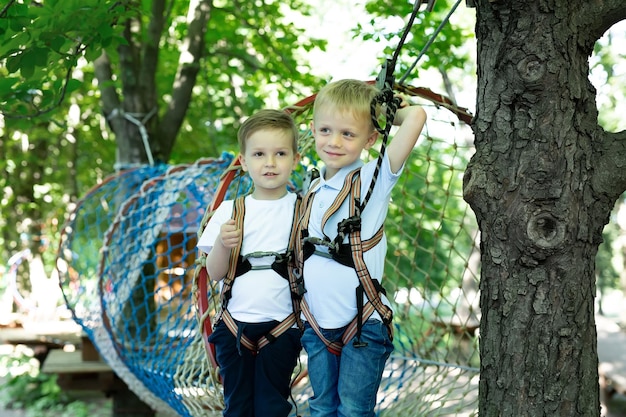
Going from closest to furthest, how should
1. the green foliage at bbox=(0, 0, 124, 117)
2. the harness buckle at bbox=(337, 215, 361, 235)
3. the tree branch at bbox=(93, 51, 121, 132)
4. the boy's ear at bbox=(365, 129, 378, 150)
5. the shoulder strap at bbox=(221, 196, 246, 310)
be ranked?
the harness buckle at bbox=(337, 215, 361, 235) < the boy's ear at bbox=(365, 129, 378, 150) < the shoulder strap at bbox=(221, 196, 246, 310) < the green foliage at bbox=(0, 0, 124, 117) < the tree branch at bbox=(93, 51, 121, 132)

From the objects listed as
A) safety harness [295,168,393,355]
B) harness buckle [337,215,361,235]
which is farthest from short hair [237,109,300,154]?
harness buckle [337,215,361,235]

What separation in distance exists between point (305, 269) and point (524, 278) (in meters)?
0.59

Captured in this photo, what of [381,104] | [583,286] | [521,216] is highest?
[381,104]

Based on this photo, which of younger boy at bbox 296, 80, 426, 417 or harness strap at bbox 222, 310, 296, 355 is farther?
harness strap at bbox 222, 310, 296, 355

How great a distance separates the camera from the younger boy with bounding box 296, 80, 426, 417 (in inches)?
74.6

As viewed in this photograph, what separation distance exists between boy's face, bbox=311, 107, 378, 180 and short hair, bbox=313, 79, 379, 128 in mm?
13

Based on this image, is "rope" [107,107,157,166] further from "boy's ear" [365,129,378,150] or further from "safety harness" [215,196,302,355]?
"boy's ear" [365,129,378,150]

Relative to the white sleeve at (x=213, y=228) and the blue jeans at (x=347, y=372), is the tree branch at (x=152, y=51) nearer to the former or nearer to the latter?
the white sleeve at (x=213, y=228)

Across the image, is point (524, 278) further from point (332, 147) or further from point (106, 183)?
point (106, 183)

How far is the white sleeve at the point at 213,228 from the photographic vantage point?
2.17 meters

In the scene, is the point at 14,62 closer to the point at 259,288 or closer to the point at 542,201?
the point at 259,288

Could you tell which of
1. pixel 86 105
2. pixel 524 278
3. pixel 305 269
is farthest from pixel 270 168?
pixel 86 105

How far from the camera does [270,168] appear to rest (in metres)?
2.09

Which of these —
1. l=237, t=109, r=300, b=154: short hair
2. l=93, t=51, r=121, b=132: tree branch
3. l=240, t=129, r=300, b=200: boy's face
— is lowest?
l=240, t=129, r=300, b=200: boy's face
